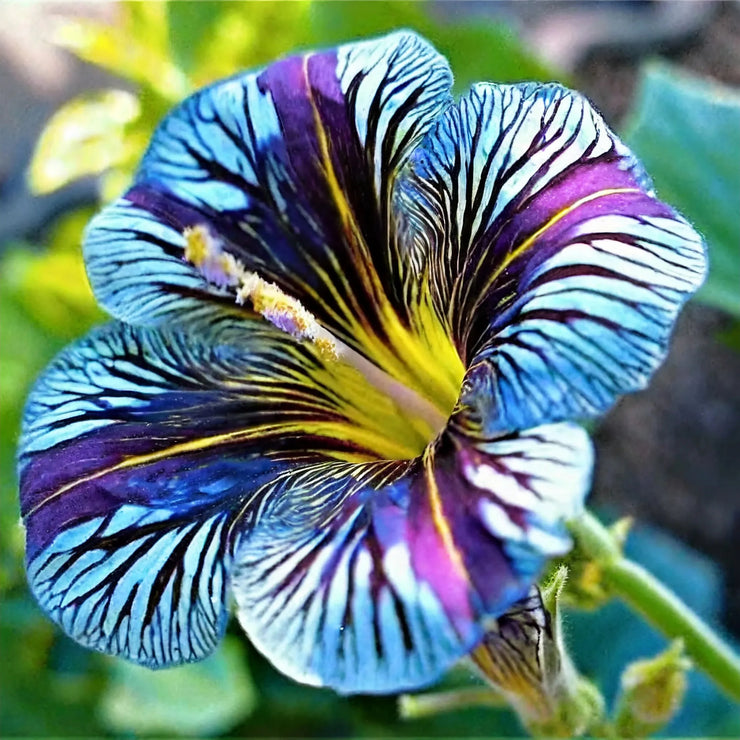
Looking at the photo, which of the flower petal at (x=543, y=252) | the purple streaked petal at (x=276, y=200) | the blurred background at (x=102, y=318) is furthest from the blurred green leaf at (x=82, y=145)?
the flower petal at (x=543, y=252)

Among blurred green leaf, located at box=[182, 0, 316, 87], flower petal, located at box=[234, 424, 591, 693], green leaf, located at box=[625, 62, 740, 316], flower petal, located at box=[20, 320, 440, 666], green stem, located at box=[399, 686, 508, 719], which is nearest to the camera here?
flower petal, located at box=[234, 424, 591, 693]

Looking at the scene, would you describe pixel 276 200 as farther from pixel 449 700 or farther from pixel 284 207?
pixel 449 700

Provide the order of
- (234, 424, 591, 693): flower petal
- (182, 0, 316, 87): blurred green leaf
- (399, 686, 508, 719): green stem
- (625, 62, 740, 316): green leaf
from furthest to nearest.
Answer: (182, 0, 316, 87): blurred green leaf < (625, 62, 740, 316): green leaf < (399, 686, 508, 719): green stem < (234, 424, 591, 693): flower petal

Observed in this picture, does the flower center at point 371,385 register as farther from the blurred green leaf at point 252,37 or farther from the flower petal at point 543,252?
the blurred green leaf at point 252,37

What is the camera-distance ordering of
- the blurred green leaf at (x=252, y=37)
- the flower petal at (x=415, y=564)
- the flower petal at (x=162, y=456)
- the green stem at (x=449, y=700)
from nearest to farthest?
the flower petal at (x=415, y=564), the flower petal at (x=162, y=456), the green stem at (x=449, y=700), the blurred green leaf at (x=252, y=37)

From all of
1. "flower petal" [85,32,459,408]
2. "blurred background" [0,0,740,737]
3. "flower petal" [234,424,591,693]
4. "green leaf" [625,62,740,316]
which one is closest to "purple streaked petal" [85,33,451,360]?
"flower petal" [85,32,459,408]

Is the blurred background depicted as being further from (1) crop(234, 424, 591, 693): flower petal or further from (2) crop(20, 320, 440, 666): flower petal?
(1) crop(234, 424, 591, 693): flower petal
